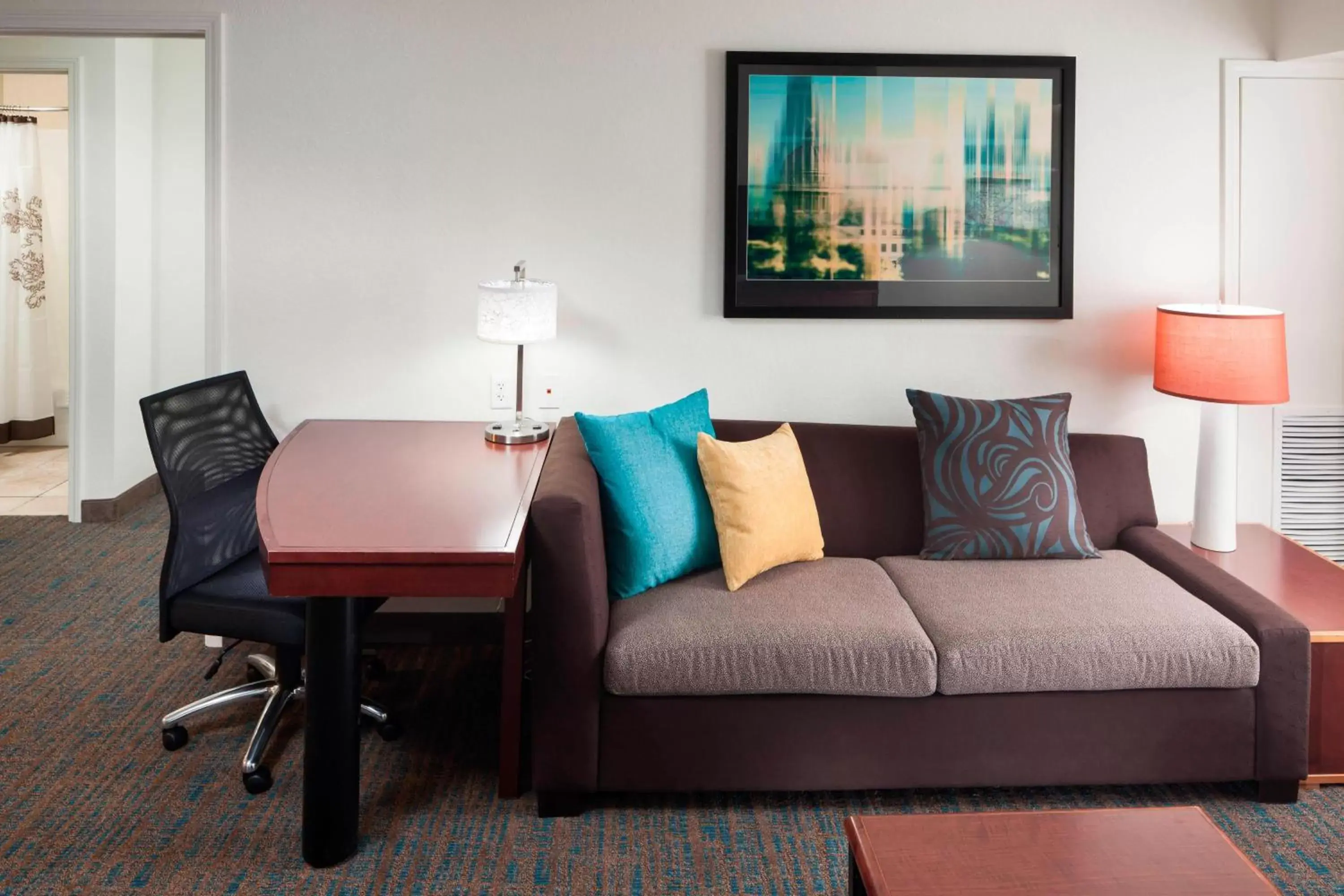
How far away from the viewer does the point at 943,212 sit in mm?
3492

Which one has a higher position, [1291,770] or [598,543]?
[598,543]

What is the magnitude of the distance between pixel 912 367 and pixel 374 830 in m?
2.10

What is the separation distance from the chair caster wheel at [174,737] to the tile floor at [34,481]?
2.62 m

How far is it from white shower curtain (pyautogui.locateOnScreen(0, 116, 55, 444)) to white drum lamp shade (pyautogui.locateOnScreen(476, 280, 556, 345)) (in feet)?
14.1

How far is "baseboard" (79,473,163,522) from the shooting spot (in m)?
4.98

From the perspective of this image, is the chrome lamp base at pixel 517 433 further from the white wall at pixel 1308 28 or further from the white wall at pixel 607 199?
the white wall at pixel 1308 28

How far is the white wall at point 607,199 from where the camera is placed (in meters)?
3.40

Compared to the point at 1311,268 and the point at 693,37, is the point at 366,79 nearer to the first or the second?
the point at 693,37

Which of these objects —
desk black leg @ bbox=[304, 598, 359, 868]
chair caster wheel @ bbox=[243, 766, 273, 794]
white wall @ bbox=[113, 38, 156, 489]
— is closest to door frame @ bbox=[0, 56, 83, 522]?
white wall @ bbox=[113, 38, 156, 489]

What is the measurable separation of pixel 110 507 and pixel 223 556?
244 centimetres

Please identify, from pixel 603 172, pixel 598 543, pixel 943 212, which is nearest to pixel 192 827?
pixel 598 543

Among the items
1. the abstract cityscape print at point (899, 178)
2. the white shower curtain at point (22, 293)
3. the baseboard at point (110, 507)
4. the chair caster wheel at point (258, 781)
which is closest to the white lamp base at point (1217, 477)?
the abstract cityscape print at point (899, 178)

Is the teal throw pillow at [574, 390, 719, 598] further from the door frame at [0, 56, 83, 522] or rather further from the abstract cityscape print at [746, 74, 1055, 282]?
the door frame at [0, 56, 83, 522]

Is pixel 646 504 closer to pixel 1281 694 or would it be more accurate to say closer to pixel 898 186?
pixel 898 186
